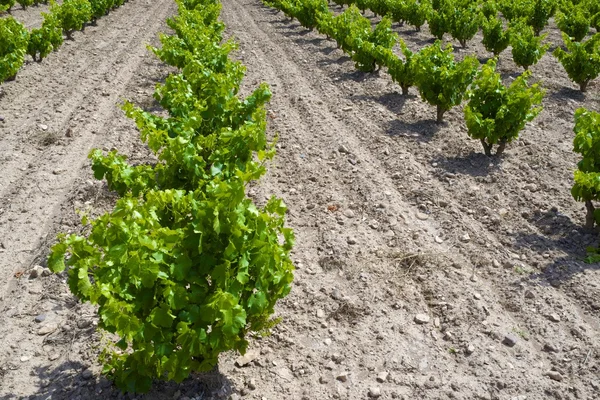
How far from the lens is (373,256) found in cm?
532

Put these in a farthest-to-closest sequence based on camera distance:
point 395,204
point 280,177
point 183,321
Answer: point 280,177 < point 395,204 < point 183,321

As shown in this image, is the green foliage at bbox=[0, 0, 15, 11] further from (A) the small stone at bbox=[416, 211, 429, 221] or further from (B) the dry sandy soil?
(A) the small stone at bbox=[416, 211, 429, 221]

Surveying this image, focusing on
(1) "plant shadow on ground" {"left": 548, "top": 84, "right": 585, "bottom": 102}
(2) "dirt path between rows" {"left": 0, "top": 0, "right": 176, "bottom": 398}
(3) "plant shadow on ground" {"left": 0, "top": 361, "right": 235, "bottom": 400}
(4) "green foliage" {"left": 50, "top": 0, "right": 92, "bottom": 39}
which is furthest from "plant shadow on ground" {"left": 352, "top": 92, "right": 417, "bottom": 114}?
(4) "green foliage" {"left": 50, "top": 0, "right": 92, "bottom": 39}

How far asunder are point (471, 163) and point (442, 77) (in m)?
1.61

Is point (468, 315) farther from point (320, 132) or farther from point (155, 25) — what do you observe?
point (155, 25)

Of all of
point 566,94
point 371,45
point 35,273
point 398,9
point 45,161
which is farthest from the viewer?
point 398,9

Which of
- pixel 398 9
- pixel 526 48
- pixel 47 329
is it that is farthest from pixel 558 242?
pixel 398 9

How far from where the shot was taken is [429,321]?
450 cm

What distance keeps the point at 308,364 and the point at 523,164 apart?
4664 mm

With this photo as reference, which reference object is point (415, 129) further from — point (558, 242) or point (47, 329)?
point (47, 329)

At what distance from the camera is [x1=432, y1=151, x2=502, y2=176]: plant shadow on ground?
7016 millimetres

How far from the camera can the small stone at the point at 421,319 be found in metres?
4.48

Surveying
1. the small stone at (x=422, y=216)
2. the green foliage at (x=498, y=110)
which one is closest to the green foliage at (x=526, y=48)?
the green foliage at (x=498, y=110)

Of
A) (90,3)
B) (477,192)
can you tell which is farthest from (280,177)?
(90,3)
